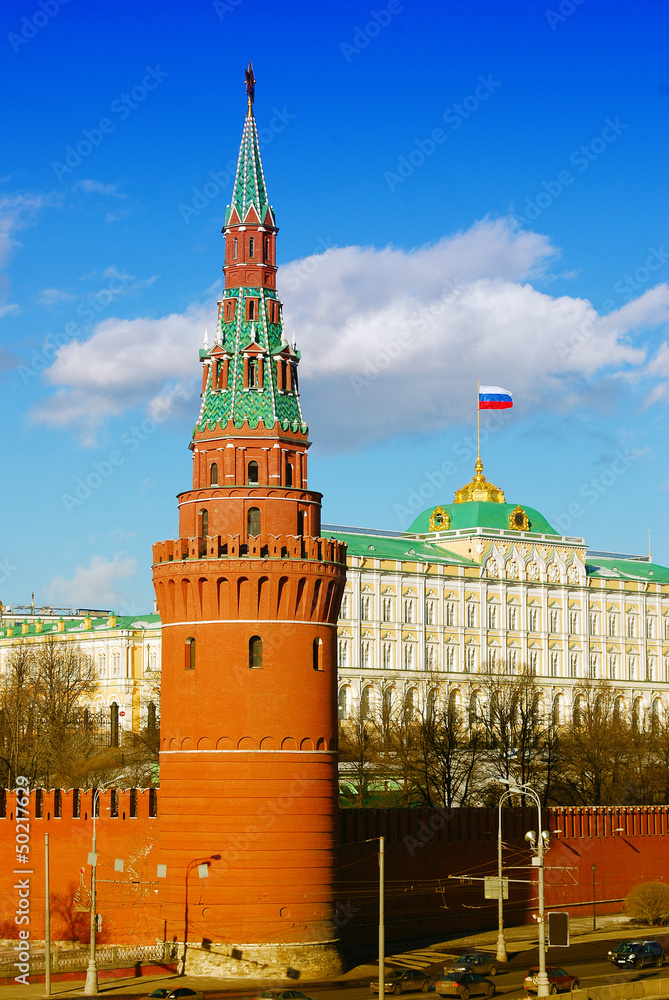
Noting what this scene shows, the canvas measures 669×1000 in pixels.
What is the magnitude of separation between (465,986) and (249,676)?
43.7 feet

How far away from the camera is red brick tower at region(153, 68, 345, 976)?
5806cm

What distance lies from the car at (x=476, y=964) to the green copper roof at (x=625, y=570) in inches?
4858

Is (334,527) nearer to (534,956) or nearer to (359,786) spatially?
(359,786)

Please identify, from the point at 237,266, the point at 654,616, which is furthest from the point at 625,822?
the point at 654,616

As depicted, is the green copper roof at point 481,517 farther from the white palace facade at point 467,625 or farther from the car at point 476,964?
the car at point 476,964

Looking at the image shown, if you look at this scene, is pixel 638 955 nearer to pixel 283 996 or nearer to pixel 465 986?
pixel 465 986

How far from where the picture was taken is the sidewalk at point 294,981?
54.6 metres

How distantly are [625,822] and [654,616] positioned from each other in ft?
354

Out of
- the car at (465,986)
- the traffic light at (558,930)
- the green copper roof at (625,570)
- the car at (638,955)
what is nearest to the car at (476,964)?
the car at (465,986)

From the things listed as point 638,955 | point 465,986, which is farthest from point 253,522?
point 638,955

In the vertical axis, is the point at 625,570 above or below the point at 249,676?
above

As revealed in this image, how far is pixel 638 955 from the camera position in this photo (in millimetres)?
61000

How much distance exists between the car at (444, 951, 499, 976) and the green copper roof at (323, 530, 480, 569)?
93428 mm

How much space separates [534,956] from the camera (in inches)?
2534
